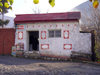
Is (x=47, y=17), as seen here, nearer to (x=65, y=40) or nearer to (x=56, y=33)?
(x=56, y=33)

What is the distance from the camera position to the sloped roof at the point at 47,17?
38.5ft

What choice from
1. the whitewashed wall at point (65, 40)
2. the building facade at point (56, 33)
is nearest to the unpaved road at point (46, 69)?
the whitewashed wall at point (65, 40)

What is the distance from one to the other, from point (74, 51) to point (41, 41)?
2.62 m

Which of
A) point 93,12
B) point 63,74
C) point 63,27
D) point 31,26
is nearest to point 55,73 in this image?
point 63,74

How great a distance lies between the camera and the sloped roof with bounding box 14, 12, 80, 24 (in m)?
11.7

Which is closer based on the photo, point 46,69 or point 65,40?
point 46,69

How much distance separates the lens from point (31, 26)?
41.1 feet

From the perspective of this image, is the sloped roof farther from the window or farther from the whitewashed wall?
the window

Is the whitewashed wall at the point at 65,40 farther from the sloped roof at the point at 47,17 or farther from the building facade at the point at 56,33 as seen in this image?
the sloped roof at the point at 47,17

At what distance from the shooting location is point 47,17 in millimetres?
12180

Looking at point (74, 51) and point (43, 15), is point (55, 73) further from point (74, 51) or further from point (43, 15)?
point (43, 15)

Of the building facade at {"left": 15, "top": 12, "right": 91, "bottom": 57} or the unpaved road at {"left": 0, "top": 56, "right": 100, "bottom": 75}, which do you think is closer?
the unpaved road at {"left": 0, "top": 56, "right": 100, "bottom": 75}

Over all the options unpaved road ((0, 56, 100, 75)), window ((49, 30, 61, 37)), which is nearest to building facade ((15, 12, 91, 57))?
window ((49, 30, 61, 37))

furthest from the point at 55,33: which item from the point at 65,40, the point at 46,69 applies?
the point at 46,69
